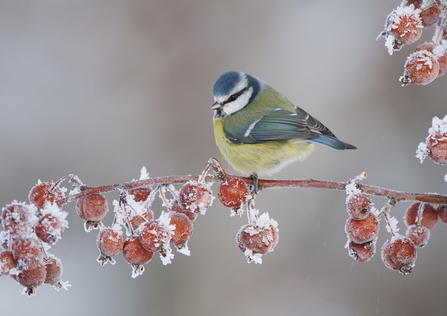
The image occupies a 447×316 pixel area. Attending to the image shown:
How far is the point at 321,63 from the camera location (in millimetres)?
4785

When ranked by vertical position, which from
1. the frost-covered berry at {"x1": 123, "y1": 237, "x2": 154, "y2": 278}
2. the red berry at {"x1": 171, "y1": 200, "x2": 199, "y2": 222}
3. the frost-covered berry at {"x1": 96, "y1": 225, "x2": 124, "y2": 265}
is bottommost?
the frost-covered berry at {"x1": 123, "y1": 237, "x2": 154, "y2": 278}

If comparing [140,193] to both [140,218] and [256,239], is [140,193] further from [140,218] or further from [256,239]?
[256,239]

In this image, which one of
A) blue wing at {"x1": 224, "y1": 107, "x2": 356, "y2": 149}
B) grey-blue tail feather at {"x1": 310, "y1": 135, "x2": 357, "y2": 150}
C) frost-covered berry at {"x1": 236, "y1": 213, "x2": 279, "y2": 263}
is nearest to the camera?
frost-covered berry at {"x1": 236, "y1": 213, "x2": 279, "y2": 263}

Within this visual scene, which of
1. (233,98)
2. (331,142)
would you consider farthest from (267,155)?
(233,98)

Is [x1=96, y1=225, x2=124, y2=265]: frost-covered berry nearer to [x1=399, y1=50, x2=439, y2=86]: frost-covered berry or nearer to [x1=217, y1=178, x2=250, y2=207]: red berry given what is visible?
[x1=217, y1=178, x2=250, y2=207]: red berry

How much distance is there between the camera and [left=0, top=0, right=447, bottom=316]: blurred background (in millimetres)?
3758

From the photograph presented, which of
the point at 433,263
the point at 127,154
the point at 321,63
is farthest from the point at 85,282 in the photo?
the point at 321,63

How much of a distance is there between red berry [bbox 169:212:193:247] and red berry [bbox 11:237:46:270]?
40cm

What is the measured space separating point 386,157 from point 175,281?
8.78ft

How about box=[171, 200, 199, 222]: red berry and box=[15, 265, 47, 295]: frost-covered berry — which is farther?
box=[171, 200, 199, 222]: red berry

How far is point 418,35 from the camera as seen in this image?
122 centimetres

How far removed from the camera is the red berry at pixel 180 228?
4.19 ft

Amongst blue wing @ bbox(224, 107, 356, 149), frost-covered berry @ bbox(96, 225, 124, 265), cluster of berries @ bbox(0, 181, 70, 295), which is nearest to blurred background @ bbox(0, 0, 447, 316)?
blue wing @ bbox(224, 107, 356, 149)

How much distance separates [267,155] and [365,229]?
3.99 ft
